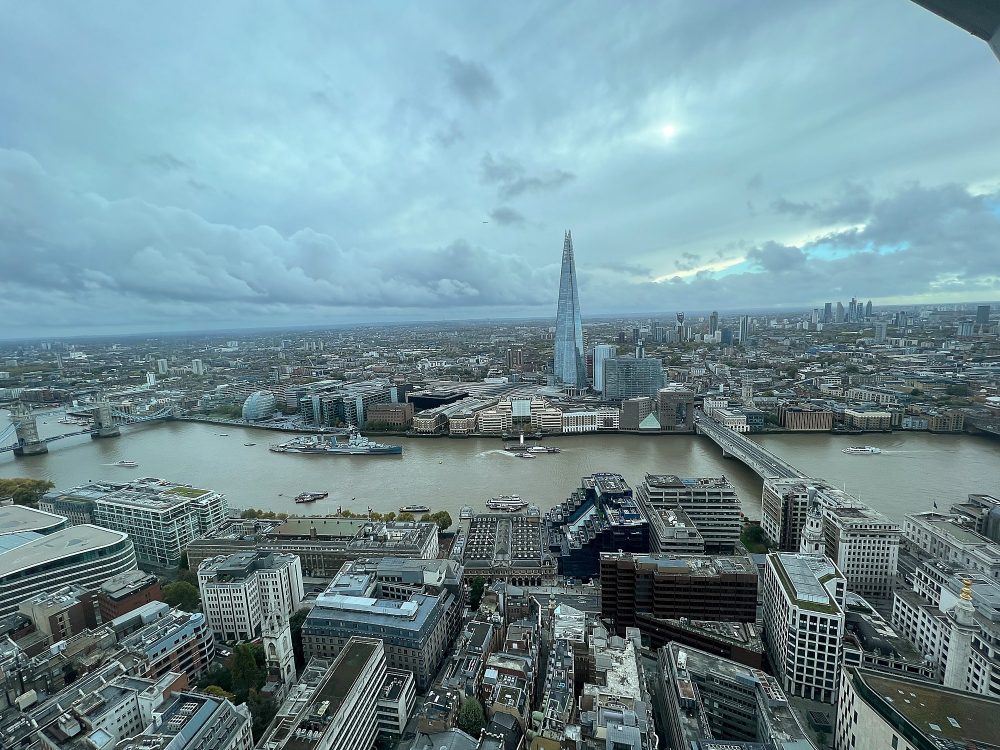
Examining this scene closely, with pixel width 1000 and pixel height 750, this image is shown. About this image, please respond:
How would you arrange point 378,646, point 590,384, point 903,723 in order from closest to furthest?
point 903,723 → point 378,646 → point 590,384

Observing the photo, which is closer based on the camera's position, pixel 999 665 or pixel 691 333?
pixel 999 665

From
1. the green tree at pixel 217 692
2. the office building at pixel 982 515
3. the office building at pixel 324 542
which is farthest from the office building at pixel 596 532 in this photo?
the office building at pixel 982 515

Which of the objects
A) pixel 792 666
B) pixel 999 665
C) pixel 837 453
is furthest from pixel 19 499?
pixel 837 453

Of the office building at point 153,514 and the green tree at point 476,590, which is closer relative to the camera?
the green tree at point 476,590

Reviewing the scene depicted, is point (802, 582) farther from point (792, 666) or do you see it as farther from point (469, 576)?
point (469, 576)

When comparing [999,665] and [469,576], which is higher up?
[999,665]

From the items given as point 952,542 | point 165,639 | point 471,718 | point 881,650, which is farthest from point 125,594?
point 952,542

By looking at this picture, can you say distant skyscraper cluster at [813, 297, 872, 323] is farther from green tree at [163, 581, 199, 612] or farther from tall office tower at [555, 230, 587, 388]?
green tree at [163, 581, 199, 612]

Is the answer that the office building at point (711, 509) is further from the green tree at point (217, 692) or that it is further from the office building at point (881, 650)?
the green tree at point (217, 692)

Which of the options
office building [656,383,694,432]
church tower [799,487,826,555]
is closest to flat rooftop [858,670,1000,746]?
church tower [799,487,826,555]
